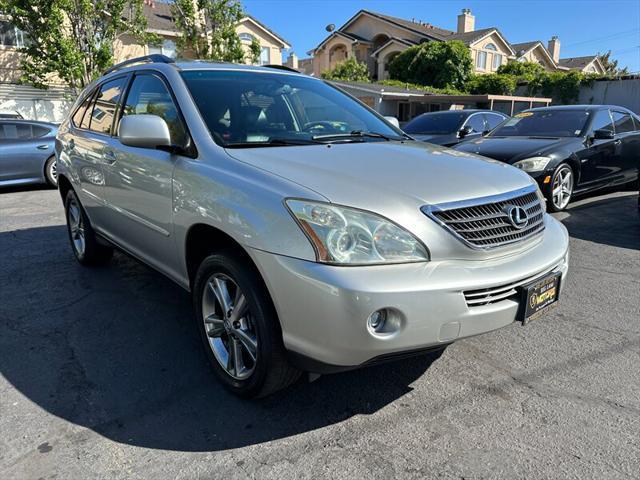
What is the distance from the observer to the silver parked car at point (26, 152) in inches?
375

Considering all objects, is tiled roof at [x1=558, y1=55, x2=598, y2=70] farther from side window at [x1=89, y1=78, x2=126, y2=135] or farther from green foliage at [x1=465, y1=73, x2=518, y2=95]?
side window at [x1=89, y1=78, x2=126, y2=135]

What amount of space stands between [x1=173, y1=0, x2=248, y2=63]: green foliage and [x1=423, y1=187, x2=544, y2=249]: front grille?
23.8m

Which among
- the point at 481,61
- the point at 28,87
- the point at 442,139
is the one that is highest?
the point at 481,61

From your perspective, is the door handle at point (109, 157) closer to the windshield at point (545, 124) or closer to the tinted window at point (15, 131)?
the windshield at point (545, 124)

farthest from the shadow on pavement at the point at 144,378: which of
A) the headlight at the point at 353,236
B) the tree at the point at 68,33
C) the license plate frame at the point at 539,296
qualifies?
the tree at the point at 68,33

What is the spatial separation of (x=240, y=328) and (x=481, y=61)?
4360 centimetres

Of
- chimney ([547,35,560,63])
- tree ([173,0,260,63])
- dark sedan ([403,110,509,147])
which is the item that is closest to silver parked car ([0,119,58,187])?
dark sedan ([403,110,509,147])

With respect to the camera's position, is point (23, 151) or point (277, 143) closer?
point (277, 143)

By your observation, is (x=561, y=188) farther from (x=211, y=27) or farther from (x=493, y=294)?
(x=211, y=27)

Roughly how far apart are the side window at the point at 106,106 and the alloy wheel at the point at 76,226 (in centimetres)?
92

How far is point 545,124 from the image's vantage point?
304 inches

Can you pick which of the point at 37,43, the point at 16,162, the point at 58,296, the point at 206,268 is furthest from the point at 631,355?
the point at 37,43

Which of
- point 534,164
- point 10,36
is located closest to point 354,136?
point 534,164

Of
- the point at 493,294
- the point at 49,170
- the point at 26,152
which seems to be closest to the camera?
the point at 493,294
